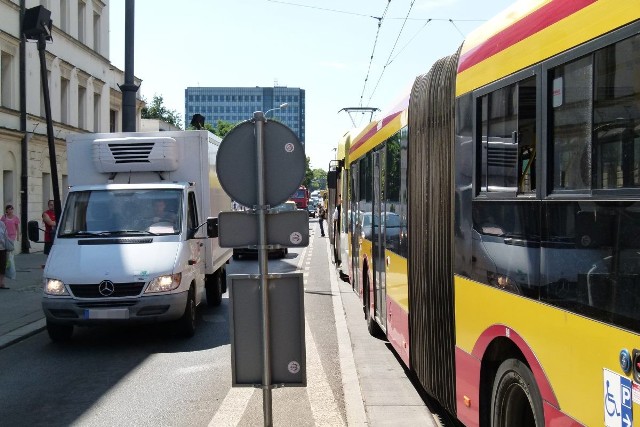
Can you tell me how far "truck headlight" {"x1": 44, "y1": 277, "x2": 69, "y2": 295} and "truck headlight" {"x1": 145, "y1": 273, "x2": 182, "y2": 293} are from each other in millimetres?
1006

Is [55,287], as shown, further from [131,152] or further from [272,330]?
[272,330]

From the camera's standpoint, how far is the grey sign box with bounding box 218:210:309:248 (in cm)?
495

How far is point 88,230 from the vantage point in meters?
10.2

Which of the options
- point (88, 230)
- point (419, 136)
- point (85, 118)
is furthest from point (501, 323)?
point (85, 118)

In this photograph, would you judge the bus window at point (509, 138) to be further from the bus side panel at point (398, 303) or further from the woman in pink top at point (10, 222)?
the woman in pink top at point (10, 222)

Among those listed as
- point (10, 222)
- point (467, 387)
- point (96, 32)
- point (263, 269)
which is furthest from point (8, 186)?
point (467, 387)

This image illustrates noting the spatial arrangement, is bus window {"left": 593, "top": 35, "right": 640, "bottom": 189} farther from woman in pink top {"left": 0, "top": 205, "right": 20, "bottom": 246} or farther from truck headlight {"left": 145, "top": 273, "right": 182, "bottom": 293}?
woman in pink top {"left": 0, "top": 205, "right": 20, "bottom": 246}

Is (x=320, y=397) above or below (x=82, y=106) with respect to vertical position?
below

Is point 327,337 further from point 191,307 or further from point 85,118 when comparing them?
point 85,118

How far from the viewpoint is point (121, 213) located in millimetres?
10344

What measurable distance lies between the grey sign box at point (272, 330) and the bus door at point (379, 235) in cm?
327

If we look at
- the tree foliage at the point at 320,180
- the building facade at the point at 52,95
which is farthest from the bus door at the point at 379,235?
the building facade at the point at 52,95

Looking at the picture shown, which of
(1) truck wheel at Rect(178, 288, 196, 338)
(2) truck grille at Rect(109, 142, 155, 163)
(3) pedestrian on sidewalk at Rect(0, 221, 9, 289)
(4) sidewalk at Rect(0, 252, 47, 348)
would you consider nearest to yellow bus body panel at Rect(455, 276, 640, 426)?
(1) truck wheel at Rect(178, 288, 196, 338)

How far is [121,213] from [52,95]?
21766 millimetres
